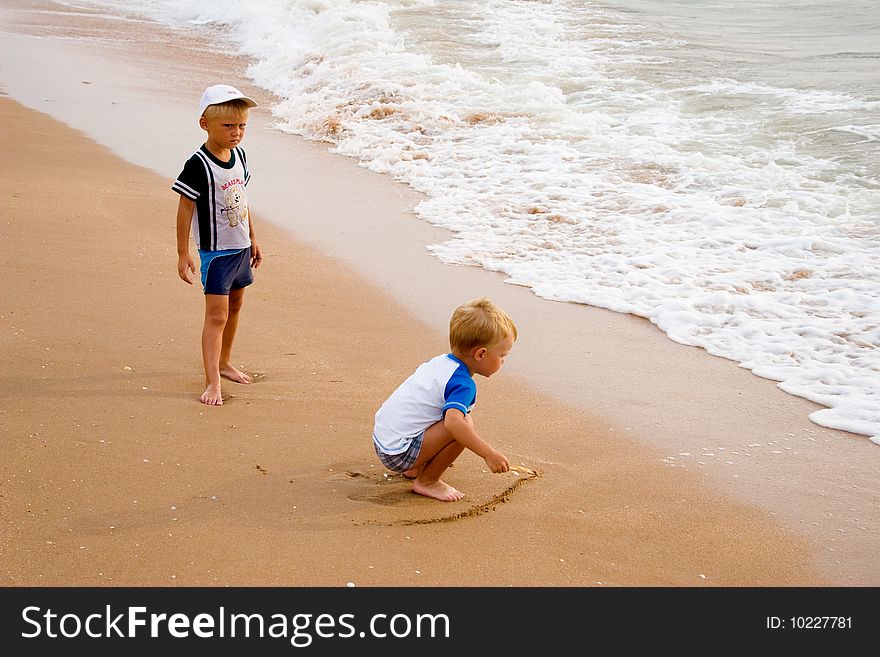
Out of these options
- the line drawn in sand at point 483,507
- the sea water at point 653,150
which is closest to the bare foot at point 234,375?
the line drawn in sand at point 483,507

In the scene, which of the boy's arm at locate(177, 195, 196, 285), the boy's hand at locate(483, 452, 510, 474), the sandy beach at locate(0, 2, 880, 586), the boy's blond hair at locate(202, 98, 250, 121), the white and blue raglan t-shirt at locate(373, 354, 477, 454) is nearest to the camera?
the sandy beach at locate(0, 2, 880, 586)

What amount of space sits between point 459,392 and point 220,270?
157 cm

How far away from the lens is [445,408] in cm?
350

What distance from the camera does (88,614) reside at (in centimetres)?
277

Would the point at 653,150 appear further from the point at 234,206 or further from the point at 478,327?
the point at 478,327

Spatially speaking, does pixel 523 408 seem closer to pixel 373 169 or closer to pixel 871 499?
pixel 871 499

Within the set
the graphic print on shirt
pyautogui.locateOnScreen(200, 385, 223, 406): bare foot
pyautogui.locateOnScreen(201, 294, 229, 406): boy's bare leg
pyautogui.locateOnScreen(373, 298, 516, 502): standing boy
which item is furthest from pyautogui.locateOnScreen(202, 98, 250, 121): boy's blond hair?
pyautogui.locateOnScreen(373, 298, 516, 502): standing boy

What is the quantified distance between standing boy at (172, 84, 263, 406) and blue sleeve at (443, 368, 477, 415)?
131cm

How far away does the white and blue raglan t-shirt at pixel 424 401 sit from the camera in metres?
3.49

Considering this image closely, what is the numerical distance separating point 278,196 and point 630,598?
19.6 feet

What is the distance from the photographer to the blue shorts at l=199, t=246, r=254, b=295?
4.43 m

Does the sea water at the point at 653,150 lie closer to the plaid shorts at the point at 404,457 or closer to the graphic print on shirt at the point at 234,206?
the plaid shorts at the point at 404,457

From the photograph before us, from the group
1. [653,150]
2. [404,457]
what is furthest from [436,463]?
[653,150]

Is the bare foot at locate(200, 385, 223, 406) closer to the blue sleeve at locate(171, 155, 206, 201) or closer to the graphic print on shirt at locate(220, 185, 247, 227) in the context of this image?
the graphic print on shirt at locate(220, 185, 247, 227)
